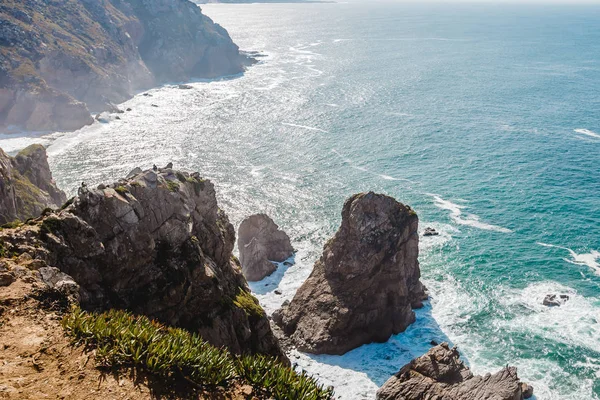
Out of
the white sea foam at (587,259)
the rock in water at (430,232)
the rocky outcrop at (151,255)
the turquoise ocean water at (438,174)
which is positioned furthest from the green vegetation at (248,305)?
the white sea foam at (587,259)

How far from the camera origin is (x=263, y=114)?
143250mm

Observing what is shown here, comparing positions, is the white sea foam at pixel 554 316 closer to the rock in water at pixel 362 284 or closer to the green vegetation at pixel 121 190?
the rock in water at pixel 362 284

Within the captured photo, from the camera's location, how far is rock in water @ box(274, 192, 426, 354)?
5747 centimetres

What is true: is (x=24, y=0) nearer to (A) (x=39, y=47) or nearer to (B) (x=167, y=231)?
(A) (x=39, y=47)

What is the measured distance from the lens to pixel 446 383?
140ft

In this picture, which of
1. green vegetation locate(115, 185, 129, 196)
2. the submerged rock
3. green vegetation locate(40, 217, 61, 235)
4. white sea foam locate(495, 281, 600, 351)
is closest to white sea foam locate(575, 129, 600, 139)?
white sea foam locate(495, 281, 600, 351)

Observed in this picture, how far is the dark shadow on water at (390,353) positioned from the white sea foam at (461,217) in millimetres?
26317

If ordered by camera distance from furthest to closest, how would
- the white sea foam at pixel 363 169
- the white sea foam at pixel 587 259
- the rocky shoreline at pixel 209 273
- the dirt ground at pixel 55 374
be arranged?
the white sea foam at pixel 363 169, the white sea foam at pixel 587 259, the rocky shoreline at pixel 209 273, the dirt ground at pixel 55 374

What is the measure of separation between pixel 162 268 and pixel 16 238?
35.9ft

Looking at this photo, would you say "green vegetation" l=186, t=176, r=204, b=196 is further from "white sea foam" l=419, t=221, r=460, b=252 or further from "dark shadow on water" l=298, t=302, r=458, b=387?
"white sea foam" l=419, t=221, r=460, b=252

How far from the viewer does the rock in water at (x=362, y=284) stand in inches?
2263

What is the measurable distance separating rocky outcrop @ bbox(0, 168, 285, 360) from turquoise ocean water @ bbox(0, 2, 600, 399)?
17.6m

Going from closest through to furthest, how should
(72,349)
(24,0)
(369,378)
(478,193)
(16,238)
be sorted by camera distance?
(72,349) < (16,238) < (369,378) < (478,193) < (24,0)

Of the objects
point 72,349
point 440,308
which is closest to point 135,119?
point 440,308
